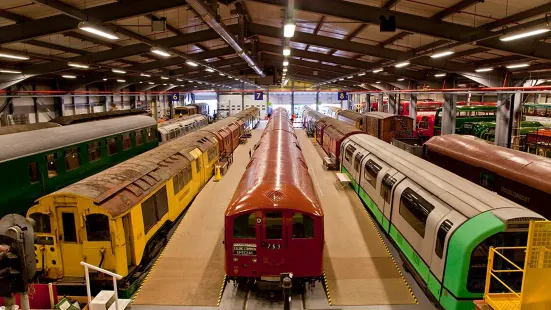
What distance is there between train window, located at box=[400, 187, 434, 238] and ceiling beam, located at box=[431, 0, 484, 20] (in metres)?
5.92

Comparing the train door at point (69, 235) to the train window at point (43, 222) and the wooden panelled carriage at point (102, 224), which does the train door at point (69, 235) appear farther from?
the train window at point (43, 222)

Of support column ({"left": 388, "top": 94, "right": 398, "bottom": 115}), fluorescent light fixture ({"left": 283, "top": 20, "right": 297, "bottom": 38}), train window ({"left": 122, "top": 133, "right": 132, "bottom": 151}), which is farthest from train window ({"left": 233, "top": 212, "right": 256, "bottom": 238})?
support column ({"left": 388, "top": 94, "right": 398, "bottom": 115})

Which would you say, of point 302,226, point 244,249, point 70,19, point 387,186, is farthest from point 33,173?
point 387,186

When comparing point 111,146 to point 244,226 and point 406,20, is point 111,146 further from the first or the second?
point 406,20

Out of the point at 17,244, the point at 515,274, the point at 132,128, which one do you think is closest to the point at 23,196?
the point at 17,244

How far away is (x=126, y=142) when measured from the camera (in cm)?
1611

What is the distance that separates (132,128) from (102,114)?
149cm

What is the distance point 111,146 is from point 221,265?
870 cm

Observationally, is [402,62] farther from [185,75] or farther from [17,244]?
[185,75]

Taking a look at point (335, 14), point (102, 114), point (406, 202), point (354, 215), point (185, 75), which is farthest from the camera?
point (185, 75)

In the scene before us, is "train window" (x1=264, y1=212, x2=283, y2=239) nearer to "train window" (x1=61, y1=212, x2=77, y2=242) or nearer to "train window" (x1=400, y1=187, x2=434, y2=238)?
"train window" (x1=400, y1=187, x2=434, y2=238)

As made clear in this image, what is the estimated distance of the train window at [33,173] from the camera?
962 cm

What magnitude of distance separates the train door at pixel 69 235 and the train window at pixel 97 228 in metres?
0.16

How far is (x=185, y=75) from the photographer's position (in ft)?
104
